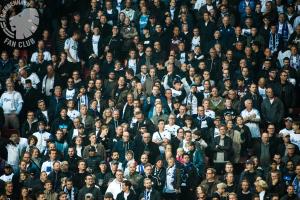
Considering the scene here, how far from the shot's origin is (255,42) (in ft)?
70.2

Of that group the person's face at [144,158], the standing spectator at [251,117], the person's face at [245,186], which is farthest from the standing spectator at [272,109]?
the person's face at [144,158]

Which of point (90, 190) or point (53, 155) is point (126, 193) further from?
point (53, 155)

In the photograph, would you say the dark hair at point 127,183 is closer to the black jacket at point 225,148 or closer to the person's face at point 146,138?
the person's face at point 146,138

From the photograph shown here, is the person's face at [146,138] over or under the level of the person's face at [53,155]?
over

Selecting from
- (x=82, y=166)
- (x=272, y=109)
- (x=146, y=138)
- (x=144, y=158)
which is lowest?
(x=82, y=166)

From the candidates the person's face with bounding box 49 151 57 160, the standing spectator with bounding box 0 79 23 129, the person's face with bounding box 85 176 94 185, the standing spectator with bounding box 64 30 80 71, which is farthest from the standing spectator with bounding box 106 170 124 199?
the standing spectator with bounding box 64 30 80 71

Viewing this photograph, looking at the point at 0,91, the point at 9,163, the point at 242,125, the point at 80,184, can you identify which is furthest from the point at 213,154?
the point at 0,91

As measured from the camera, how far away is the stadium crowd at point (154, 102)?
58.4 feet

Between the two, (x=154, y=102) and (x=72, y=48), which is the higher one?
(x=72, y=48)

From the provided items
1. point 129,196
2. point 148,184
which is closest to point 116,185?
point 129,196

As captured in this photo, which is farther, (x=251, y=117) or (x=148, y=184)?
(x=251, y=117)

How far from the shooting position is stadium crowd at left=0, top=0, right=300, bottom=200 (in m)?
17.8

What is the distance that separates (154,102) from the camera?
787 inches

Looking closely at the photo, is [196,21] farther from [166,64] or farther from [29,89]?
[29,89]
